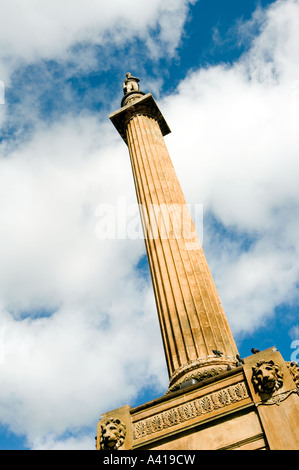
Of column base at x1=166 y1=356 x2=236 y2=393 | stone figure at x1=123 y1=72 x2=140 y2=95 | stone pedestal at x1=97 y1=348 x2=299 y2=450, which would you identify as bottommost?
stone pedestal at x1=97 y1=348 x2=299 y2=450

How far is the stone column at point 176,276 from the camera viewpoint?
1216 cm

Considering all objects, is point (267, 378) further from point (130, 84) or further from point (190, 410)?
point (130, 84)

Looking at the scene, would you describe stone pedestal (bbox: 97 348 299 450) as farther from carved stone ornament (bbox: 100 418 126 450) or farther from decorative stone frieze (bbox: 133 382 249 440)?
carved stone ornament (bbox: 100 418 126 450)

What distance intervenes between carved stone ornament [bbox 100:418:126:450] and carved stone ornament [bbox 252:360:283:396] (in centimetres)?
390

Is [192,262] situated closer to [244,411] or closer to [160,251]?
[160,251]

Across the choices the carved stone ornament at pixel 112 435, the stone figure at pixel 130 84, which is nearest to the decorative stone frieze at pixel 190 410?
the carved stone ornament at pixel 112 435

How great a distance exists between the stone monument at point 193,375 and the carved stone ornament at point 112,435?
1.0 inches

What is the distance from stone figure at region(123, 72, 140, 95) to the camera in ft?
83.1

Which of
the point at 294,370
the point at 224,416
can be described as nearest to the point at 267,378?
the point at 294,370

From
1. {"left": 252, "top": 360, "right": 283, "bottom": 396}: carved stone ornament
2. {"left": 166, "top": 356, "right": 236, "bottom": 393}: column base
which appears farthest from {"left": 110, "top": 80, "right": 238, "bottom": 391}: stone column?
{"left": 252, "top": 360, "right": 283, "bottom": 396}: carved stone ornament

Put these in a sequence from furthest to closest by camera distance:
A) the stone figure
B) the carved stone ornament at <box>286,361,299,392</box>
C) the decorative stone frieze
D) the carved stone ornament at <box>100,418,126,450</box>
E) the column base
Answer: the stone figure
the column base
the carved stone ornament at <box>100,418,126,450</box>
the decorative stone frieze
the carved stone ornament at <box>286,361,299,392</box>

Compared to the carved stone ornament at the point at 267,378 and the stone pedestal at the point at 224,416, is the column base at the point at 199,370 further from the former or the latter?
the carved stone ornament at the point at 267,378

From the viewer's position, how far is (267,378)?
943 centimetres
